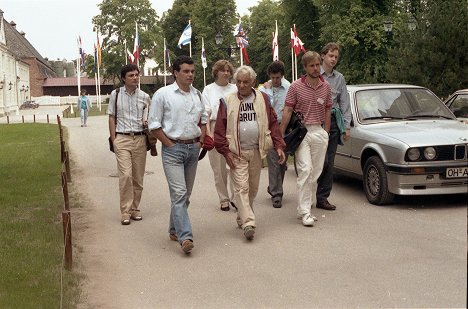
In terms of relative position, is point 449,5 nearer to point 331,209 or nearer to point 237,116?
point 331,209

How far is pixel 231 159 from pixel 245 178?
273 millimetres

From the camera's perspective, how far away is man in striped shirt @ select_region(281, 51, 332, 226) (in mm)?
7691

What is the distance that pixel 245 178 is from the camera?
23.0ft

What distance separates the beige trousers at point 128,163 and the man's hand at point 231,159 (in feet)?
5.65

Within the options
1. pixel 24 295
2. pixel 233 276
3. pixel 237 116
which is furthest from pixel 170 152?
pixel 24 295

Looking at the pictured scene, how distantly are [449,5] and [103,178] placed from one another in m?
11.7

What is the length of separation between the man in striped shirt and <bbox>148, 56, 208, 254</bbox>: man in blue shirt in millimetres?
1495

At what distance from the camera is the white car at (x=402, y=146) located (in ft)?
26.5

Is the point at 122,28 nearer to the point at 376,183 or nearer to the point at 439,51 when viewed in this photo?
the point at 439,51

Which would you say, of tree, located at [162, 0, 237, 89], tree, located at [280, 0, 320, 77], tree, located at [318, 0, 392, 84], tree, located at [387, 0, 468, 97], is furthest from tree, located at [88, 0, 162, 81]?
tree, located at [387, 0, 468, 97]

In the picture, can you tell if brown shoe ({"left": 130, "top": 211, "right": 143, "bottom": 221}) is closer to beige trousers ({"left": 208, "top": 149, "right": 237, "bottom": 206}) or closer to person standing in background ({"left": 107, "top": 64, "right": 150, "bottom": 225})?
person standing in background ({"left": 107, "top": 64, "right": 150, "bottom": 225})

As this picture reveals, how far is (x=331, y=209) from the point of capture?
8523 mm

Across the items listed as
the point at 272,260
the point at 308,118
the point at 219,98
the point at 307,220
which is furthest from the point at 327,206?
the point at 272,260

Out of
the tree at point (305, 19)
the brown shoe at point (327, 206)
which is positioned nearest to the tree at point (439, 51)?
the brown shoe at point (327, 206)
